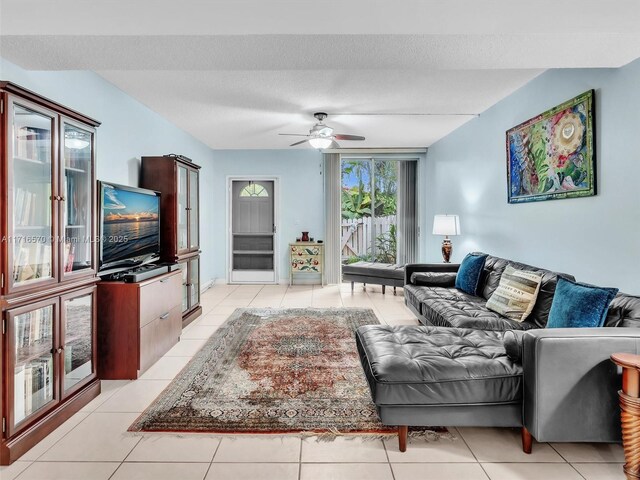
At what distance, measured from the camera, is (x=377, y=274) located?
6.01m

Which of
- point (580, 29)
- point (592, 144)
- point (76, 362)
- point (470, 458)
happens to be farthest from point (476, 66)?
point (76, 362)

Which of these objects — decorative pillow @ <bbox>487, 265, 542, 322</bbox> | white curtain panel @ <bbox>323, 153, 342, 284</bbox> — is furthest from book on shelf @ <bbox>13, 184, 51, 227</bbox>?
white curtain panel @ <bbox>323, 153, 342, 284</bbox>

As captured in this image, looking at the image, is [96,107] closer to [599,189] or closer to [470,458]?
[470,458]

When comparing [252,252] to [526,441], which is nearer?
[526,441]

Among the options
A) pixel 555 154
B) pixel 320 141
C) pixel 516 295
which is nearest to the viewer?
pixel 516 295

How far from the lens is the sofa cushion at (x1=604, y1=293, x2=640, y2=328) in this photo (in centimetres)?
208

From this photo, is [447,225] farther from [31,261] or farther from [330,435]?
[31,261]

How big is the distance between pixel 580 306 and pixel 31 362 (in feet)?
10.5

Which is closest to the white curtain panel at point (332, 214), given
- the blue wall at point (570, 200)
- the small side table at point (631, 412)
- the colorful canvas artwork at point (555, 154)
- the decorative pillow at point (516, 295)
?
the blue wall at point (570, 200)

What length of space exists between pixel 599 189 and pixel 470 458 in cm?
213

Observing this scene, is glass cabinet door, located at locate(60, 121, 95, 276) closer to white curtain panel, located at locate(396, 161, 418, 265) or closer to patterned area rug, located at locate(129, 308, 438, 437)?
patterned area rug, located at locate(129, 308, 438, 437)

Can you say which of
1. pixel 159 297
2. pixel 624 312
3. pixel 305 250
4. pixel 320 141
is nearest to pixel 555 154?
pixel 624 312

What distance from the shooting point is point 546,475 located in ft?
5.95

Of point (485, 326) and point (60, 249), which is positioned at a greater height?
point (60, 249)
